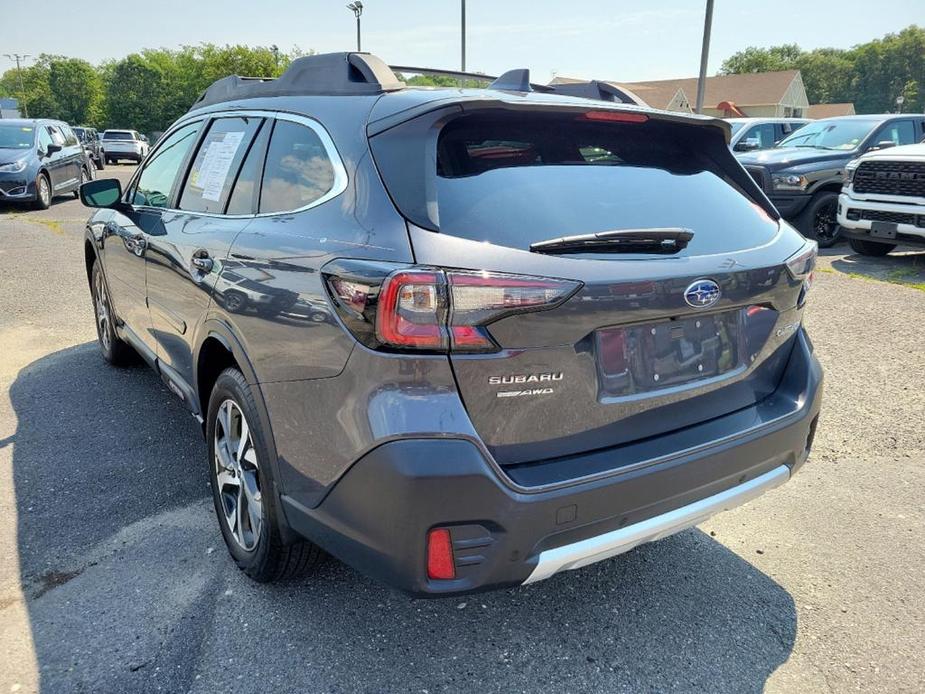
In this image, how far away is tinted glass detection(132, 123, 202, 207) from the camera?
3740mm

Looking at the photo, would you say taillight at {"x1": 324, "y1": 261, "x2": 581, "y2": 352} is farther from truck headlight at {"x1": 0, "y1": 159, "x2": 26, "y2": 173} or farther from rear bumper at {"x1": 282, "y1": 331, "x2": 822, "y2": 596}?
truck headlight at {"x1": 0, "y1": 159, "x2": 26, "y2": 173}

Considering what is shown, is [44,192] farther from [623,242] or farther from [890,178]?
[623,242]

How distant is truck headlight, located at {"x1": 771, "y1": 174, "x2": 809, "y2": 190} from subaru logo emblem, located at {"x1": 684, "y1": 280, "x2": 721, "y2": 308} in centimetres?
954

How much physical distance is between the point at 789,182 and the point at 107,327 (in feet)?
31.1

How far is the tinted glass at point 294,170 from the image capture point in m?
2.43

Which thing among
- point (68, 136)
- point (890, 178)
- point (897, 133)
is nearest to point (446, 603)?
point (890, 178)

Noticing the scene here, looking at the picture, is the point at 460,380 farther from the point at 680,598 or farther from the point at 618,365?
the point at 680,598

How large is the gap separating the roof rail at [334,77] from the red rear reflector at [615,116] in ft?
2.14

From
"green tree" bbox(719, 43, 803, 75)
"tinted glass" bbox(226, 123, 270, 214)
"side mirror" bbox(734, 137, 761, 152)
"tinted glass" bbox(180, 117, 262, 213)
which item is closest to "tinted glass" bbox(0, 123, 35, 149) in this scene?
"tinted glass" bbox(180, 117, 262, 213)

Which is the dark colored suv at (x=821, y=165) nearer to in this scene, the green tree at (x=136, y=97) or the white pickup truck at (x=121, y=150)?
the white pickup truck at (x=121, y=150)

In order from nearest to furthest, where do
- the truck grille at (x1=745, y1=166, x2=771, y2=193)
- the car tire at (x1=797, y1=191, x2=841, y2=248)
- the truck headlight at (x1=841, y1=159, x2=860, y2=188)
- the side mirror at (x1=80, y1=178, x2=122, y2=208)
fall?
1. the side mirror at (x1=80, y1=178, x2=122, y2=208)
2. the truck headlight at (x1=841, y1=159, x2=860, y2=188)
3. the truck grille at (x1=745, y1=166, x2=771, y2=193)
4. the car tire at (x1=797, y1=191, x2=841, y2=248)

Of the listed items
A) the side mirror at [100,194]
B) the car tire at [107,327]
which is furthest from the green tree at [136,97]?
the side mirror at [100,194]

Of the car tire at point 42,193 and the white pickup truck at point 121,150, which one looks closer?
the car tire at point 42,193

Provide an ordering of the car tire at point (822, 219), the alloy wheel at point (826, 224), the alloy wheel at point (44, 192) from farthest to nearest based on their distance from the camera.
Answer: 1. the alloy wheel at point (44, 192)
2. the alloy wheel at point (826, 224)
3. the car tire at point (822, 219)
